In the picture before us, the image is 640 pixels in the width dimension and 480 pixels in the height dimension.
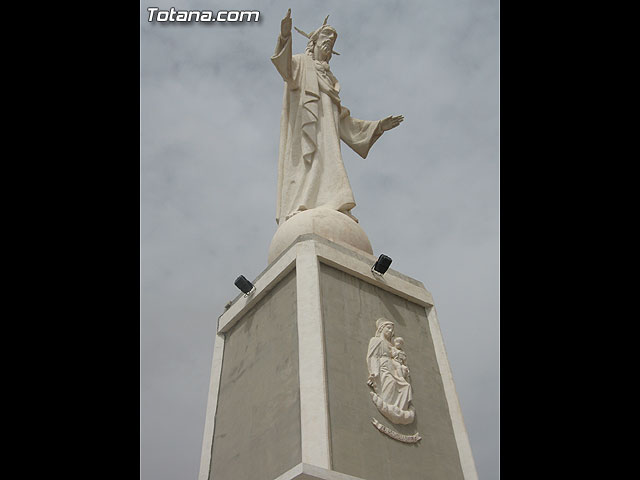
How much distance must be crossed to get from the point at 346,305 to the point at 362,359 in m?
0.67

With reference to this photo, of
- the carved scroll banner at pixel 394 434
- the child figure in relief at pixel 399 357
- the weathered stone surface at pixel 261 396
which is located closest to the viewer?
the weathered stone surface at pixel 261 396

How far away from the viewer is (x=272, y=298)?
7027mm

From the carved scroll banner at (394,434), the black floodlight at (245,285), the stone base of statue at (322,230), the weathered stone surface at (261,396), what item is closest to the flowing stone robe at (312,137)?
the stone base of statue at (322,230)

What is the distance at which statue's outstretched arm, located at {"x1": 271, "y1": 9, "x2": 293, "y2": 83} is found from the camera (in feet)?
26.1

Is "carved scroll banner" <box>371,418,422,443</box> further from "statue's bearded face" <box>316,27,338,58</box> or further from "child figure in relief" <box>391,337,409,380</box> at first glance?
"statue's bearded face" <box>316,27,338,58</box>

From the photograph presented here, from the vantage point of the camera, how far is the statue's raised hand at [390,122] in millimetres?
10211

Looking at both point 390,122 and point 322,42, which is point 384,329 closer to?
point 390,122

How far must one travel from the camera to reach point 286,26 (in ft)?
26.1

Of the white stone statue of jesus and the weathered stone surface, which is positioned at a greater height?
the white stone statue of jesus

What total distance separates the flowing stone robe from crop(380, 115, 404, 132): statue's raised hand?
115mm

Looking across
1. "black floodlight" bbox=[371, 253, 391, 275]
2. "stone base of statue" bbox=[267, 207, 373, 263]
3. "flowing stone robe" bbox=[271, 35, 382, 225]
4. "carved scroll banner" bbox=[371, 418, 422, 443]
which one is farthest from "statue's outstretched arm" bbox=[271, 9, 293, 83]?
"carved scroll banner" bbox=[371, 418, 422, 443]

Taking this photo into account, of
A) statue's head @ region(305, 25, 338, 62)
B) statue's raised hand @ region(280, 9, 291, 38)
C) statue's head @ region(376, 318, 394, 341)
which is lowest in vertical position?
statue's head @ region(376, 318, 394, 341)

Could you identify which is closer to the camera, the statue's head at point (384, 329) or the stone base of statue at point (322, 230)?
the statue's head at point (384, 329)

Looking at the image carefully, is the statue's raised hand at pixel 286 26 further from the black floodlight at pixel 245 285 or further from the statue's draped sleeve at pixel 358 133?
the black floodlight at pixel 245 285
